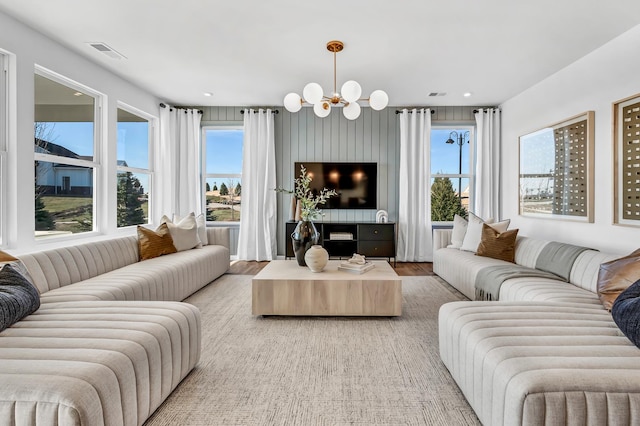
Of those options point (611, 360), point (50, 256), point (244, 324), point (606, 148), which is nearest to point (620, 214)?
point (606, 148)

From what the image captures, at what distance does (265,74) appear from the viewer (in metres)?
4.31

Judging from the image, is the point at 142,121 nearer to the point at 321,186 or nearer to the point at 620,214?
the point at 321,186

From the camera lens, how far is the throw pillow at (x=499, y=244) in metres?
3.78

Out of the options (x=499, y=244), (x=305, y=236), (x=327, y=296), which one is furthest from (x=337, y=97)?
(x=499, y=244)

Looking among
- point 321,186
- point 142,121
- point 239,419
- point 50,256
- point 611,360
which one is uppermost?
point 142,121

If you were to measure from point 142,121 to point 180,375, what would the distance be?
4445mm

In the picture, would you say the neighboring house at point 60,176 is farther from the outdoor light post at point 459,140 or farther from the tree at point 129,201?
the outdoor light post at point 459,140

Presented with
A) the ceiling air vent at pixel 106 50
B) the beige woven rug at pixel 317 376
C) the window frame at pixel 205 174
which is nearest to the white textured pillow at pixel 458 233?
the beige woven rug at pixel 317 376

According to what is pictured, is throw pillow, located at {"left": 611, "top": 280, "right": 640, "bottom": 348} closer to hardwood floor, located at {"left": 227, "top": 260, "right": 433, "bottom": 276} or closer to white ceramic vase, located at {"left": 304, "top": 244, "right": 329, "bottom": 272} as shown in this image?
white ceramic vase, located at {"left": 304, "top": 244, "right": 329, "bottom": 272}

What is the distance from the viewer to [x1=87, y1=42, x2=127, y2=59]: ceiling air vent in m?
3.53

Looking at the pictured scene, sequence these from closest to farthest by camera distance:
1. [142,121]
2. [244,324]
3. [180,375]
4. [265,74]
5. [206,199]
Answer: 1. [180,375]
2. [244,324]
3. [265,74]
4. [142,121]
5. [206,199]

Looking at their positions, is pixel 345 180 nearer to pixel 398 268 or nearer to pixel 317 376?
pixel 398 268

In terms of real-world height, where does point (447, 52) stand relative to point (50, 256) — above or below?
above

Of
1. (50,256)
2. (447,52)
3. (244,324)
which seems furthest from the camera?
(447,52)
